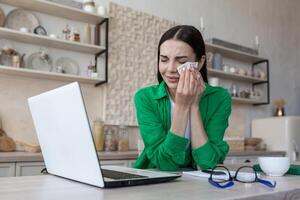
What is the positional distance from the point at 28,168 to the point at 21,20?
1.21 m

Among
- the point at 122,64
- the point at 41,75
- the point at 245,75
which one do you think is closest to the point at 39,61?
the point at 41,75

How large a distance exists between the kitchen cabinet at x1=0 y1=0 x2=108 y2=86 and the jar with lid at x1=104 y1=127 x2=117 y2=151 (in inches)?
17.2

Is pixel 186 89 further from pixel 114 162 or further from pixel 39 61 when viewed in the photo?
pixel 39 61

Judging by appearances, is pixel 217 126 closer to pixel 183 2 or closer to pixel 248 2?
pixel 183 2

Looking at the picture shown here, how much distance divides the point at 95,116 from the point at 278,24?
309cm

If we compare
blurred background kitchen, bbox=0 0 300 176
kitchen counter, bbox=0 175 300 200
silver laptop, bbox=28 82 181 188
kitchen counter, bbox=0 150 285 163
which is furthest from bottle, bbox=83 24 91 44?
kitchen counter, bbox=0 175 300 200

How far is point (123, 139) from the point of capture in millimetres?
2881

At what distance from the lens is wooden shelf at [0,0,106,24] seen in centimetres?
253

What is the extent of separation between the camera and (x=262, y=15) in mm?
4457

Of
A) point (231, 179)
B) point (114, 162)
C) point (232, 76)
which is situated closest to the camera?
point (231, 179)

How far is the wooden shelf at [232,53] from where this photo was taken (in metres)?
3.65

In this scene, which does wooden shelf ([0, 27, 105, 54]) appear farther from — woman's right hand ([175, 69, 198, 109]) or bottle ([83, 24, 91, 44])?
woman's right hand ([175, 69, 198, 109])

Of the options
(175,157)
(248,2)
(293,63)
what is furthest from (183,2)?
(175,157)

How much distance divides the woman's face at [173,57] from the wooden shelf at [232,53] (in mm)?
2318
